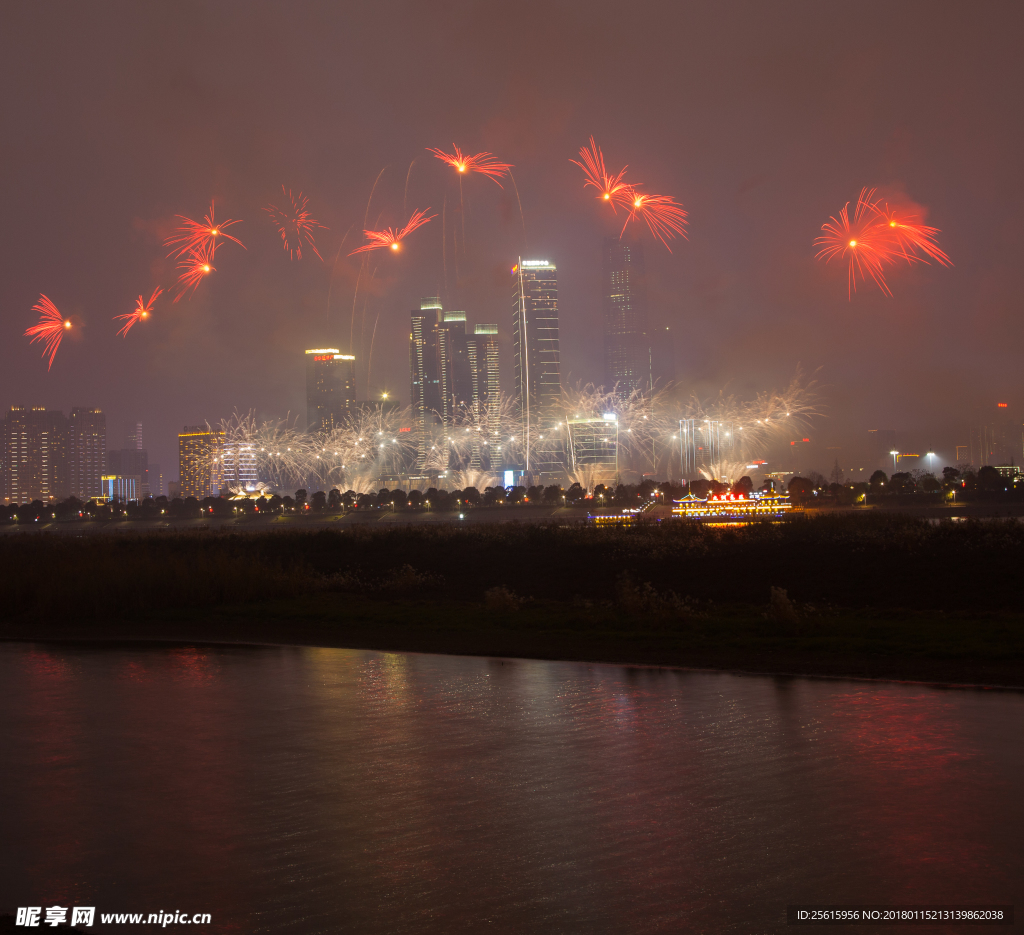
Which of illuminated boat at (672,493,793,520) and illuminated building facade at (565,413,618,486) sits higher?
illuminated building facade at (565,413,618,486)

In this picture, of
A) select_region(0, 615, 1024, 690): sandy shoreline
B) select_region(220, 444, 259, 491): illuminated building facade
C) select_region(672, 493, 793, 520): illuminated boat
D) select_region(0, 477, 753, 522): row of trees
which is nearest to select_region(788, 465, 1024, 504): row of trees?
select_region(0, 477, 753, 522): row of trees

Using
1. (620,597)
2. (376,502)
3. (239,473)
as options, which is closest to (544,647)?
(620,597)

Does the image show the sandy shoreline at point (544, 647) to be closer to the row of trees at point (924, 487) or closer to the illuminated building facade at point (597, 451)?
the row of trees at point (924, 487)

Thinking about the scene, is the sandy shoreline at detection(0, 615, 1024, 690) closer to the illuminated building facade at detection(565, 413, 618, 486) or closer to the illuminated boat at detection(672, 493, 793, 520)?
the illuminated boat at detection(672, 493, 793, 520)

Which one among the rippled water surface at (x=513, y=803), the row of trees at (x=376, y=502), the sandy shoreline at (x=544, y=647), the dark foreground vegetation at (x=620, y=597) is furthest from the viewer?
the row of trees at (x=376, y=502)

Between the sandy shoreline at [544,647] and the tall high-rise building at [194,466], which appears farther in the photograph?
the tall high-rise building at [194,466]

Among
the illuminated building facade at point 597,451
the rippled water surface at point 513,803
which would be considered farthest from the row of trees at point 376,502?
the rippled water surface at point 513,803

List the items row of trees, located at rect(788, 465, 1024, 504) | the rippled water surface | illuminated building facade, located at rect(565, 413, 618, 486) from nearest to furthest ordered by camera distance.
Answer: the rippled water surface < row of trees, located at rect(788, 465, 1024, 504) < illuminated building facade, located at rect(565, 413, 618, 486)

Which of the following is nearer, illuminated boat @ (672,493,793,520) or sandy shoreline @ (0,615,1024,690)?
sandy shoreline @ (0,615,1024,690)
